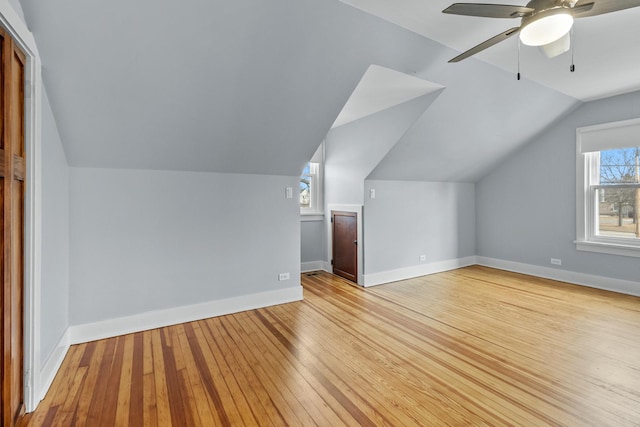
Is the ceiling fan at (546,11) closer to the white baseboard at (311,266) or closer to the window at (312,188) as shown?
the window at (312,188)

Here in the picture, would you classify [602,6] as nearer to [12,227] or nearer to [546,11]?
[546,11]

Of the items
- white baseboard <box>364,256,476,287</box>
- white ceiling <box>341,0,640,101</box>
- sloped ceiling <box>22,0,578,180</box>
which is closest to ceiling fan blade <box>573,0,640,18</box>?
white ceiling <box>341,0,640,101</box>

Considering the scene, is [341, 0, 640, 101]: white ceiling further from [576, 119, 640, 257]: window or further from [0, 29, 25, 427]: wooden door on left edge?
[0, 29, 25, 427]: wooden door on left edge

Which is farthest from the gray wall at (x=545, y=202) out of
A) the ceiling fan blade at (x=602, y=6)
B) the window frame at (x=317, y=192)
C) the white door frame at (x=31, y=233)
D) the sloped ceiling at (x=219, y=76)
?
the white door frame at (x=31, y=233)

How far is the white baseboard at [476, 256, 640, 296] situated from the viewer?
13.7 feet

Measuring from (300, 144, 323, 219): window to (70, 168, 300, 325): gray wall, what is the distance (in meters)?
1.55

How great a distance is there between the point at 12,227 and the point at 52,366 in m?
1.21

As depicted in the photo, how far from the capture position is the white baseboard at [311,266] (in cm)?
545

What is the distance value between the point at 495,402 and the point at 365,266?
2.68 meters

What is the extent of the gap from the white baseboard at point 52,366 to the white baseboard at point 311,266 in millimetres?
3355

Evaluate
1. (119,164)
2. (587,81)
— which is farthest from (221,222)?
(587,81)

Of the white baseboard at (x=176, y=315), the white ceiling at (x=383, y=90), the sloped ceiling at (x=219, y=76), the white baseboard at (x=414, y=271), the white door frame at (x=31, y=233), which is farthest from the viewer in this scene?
the white baseboard at (x=414, y=271)

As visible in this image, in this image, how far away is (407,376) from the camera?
225cm

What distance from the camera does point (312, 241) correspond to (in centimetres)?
552
